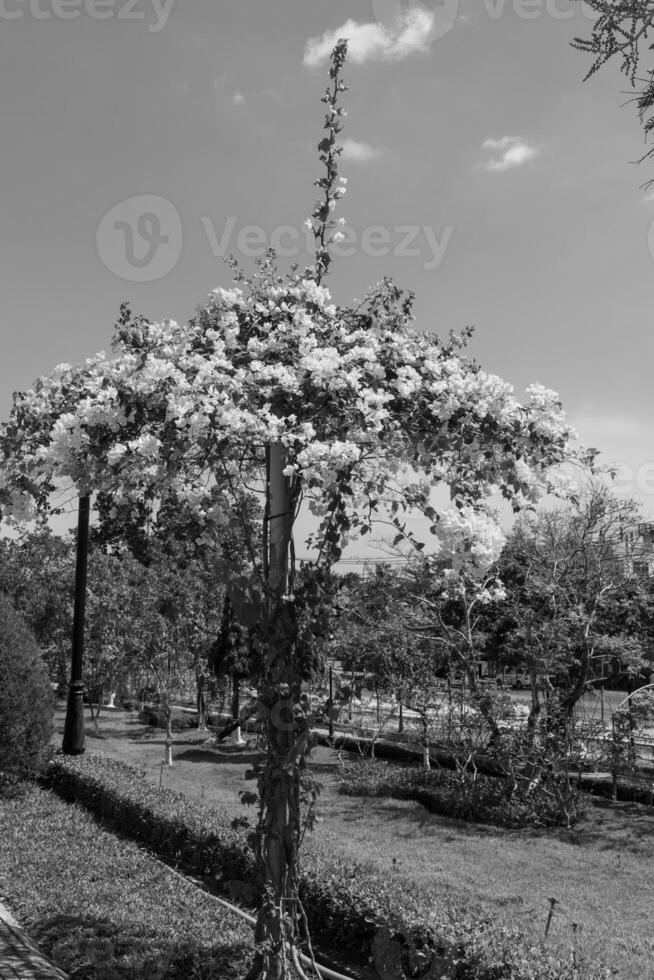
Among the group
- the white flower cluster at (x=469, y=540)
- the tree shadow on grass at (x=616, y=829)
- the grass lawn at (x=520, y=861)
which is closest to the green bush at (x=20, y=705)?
the grass lawn at (x=520, y=861)

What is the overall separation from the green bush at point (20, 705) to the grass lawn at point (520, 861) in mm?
2420

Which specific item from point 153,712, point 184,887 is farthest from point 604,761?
point 153,712

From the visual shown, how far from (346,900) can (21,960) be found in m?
2.08

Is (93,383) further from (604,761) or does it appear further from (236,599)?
(604,761)

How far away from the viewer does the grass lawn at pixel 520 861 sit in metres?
6.14

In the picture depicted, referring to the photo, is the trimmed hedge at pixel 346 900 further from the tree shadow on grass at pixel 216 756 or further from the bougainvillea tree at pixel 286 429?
the tree shadow on grass at pixel 216 756

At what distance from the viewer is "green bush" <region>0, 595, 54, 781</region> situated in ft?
32.0

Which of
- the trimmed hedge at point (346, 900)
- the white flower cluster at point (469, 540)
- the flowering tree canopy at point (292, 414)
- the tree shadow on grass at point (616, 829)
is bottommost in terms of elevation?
the tree shadow on grass at point (616, 829)

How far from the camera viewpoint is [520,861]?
9.11 meters

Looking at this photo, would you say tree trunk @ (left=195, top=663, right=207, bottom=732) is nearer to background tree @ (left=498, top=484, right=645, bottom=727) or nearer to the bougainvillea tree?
background tree @ (left=498, top=484, right=645, bottom=727)

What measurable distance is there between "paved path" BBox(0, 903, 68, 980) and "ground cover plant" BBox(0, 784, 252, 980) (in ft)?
0.42

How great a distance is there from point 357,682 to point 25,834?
15.7 ft

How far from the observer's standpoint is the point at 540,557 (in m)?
12.5

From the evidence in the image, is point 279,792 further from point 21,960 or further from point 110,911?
point 110,911
